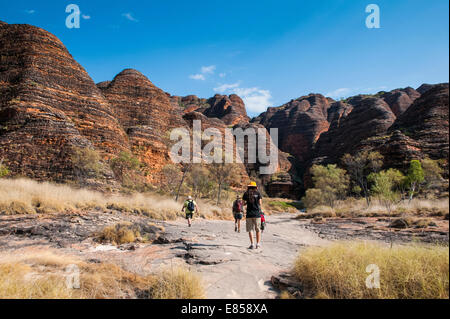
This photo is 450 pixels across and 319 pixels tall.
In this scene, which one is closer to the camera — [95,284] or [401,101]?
[95,284]

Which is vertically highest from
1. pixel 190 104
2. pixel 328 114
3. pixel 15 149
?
pixel 190 104

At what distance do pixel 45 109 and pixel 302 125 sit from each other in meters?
93.6

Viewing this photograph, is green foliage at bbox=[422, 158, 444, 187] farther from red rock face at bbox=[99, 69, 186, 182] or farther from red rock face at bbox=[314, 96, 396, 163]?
red rock face at bbox=[314, 96, 396, 163]

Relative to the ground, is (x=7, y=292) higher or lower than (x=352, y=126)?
lower

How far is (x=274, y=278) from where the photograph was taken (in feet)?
11.8

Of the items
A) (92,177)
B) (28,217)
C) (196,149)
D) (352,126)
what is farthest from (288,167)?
(28,217)

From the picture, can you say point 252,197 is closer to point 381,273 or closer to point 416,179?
point 381,273

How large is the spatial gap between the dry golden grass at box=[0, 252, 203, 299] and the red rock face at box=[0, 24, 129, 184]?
20.3m

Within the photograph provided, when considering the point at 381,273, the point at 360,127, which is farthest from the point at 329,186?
the point at 360,127

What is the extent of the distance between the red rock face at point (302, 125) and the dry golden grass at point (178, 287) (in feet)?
303

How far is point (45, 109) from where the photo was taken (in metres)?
25.3

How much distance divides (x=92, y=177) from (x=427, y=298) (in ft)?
76.2

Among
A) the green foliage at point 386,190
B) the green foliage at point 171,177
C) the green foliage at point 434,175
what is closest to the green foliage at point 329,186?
the green foliage at point 386,190

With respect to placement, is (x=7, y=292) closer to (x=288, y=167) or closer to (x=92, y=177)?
(x=92, y=177)
